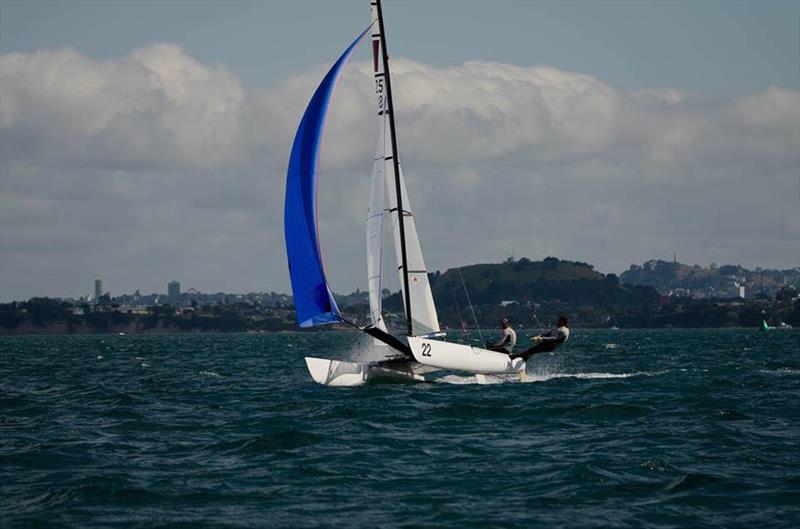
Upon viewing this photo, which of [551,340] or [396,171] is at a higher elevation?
[396,171]

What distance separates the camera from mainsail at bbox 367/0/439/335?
31.2 meters

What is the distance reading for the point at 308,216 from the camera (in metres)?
31.1

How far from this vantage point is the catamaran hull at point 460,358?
30.7 metres

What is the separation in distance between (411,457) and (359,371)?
12177 mm

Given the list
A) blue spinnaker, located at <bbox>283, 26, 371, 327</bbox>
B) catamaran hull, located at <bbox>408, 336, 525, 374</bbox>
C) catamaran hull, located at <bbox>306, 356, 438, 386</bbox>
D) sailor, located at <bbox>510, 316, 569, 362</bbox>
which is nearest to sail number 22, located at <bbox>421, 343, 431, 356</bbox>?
catamaran hull, located at <bbox>408, 336, 525, 374</bbox>

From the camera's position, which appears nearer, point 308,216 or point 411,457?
point 411,457

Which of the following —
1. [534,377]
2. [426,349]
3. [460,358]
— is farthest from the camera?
[534,377]

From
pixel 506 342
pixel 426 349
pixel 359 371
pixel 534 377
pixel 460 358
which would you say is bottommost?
pixel 534 377

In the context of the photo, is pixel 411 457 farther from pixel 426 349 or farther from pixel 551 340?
pixel 551 340

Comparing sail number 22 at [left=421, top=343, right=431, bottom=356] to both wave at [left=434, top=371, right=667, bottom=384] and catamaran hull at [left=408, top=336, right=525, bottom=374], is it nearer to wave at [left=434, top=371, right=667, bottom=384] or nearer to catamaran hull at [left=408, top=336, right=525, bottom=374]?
catamaran hull at [left=408, top=336, right=525, bottom=374]

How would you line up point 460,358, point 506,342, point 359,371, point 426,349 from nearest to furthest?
point 426,349 < point 460,358 < point 359,371 < point 506,342

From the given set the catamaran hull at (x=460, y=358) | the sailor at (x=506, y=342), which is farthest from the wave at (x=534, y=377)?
the sailor at (x=506, y=342)

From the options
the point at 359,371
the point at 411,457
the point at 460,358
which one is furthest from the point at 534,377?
the point at 411,457

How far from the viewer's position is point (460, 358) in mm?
31328
